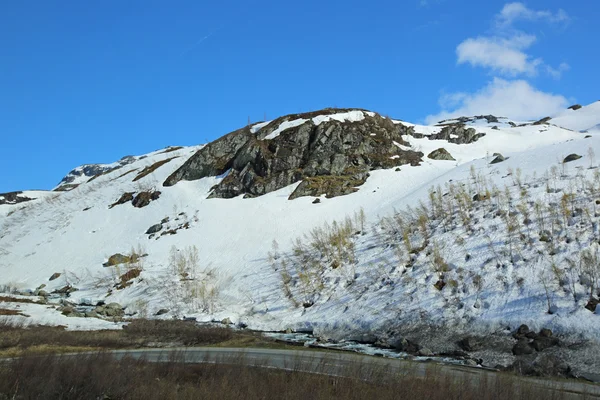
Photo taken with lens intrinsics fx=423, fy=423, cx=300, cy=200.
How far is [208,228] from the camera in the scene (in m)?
48.8

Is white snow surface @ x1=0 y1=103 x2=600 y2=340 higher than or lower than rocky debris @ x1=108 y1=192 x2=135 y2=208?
lower

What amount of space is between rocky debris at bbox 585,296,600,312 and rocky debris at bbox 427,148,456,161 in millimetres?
44269

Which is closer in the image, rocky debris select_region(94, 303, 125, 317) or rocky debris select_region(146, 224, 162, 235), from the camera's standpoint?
rocky debris select_region(94, 303, 125, 317)

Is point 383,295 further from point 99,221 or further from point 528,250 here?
point 99,221

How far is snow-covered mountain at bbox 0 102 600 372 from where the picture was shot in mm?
21375

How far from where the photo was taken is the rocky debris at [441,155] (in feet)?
196

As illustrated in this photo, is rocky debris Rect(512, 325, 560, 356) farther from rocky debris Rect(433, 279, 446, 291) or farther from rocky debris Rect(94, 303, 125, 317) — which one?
rocky debris Rect(94, 303, 125, 317)

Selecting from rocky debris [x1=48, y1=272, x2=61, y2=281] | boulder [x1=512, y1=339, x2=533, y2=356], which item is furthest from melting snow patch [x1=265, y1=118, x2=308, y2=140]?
boulder [x1=512, y1=339, x2=533, y2=356]

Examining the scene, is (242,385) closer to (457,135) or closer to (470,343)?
(470,343)

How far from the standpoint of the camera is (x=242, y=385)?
32.3ft

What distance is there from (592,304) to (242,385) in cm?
1482

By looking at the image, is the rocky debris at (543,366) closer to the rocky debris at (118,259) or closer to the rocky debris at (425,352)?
the rocky debris at (425,352)

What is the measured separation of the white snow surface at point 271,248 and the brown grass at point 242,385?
9.09m

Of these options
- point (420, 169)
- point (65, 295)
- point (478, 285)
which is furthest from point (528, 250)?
point (65, 295)
